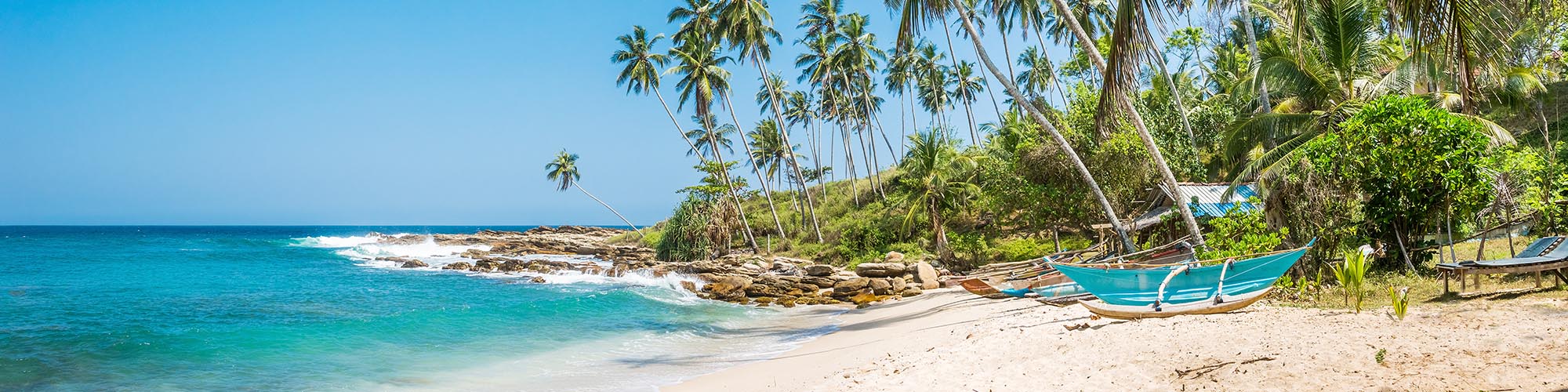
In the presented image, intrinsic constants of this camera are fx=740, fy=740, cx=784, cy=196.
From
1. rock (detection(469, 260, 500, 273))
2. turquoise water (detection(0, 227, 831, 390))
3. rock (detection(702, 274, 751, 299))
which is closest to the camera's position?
turquoise water (detection(0, 227, 831, 390))

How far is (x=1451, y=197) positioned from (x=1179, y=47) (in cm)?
1925

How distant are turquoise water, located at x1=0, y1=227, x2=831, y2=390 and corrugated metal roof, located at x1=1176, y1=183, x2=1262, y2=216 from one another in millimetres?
7926

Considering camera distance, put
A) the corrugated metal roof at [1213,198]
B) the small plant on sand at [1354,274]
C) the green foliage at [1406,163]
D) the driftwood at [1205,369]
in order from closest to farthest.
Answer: the driftwood at [1205,369] < the small plant on sand at [1354,274] < the green foliage at [1406,163] < the corrugated metal roof at [1213,198]

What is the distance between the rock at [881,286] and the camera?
18750 mm

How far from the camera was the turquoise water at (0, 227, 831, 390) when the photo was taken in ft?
33.8

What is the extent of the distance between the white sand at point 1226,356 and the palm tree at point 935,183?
14947 millimetres

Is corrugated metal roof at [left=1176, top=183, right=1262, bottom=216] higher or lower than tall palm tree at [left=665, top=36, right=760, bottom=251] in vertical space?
lower

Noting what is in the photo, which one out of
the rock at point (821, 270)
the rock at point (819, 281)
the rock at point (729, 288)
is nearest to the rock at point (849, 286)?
A: the rock at point (819, 281)

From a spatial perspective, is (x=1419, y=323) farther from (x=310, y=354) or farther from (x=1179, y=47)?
(x=1179, y=47)

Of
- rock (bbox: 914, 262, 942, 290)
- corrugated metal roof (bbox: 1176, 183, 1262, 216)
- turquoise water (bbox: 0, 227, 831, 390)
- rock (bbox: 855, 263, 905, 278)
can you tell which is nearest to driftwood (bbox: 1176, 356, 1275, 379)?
turquoise water (bbox: 0, 227, 831, 390)

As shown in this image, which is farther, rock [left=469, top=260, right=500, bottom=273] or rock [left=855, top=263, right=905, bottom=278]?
rock [left=469, top=260, right=500, bottom=273]

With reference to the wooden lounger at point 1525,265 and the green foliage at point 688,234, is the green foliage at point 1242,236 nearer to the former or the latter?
the wooden lounger at point 1525,265

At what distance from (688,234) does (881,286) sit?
14861 millimetres

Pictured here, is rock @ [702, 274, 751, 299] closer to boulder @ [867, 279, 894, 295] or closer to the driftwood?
boulder @ [867, 279, 894, 295]
